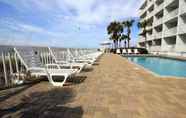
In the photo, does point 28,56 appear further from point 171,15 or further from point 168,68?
point 171,15

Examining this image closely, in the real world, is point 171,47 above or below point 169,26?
below

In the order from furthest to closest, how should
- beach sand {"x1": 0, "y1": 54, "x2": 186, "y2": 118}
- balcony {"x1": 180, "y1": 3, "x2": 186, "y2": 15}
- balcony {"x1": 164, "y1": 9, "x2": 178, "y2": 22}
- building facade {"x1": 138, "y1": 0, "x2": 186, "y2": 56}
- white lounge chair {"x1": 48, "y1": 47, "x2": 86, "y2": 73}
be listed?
balcony {"x1": 164, "y1": 9, "x2": 178, "y2": 22}
building facade {"x1": 138, "y1": 0, "x2": 186, "y2": 56}
balcony {"x1": 180, "y1": 3, "x2": 186, "y2": 15}
white lounge chair {"x1": 48, "y1": 47, "x2": 86, "y2": 73}
beach sand {"x1": 0, "y1": 54, "x2": 186, "y2": 118}

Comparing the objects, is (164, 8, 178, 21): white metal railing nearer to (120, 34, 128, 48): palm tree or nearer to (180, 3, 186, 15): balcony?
(180, 3, 186, 15): balcony

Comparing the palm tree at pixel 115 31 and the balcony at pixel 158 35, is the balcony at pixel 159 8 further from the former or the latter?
the palm tree at pixel 115 31

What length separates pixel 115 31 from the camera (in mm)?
36750

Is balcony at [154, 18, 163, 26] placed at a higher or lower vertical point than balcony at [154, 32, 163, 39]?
higher

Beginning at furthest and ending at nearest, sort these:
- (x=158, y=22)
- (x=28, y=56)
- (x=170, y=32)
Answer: (x=158, y=22) → (x=170, y=32) → (x=28, y=56)

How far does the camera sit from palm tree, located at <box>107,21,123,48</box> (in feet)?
118

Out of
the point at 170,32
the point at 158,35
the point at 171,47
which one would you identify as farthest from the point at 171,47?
the point at 158,35

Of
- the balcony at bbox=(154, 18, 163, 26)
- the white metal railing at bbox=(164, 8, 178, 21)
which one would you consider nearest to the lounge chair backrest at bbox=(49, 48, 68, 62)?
the white metal railing at bbox=(164, 8, 178, 21)

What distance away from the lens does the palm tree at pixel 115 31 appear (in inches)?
1416

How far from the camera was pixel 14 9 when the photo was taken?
1220 centimetres

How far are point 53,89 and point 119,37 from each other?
113ft

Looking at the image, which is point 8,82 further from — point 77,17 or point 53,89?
point 77,17
